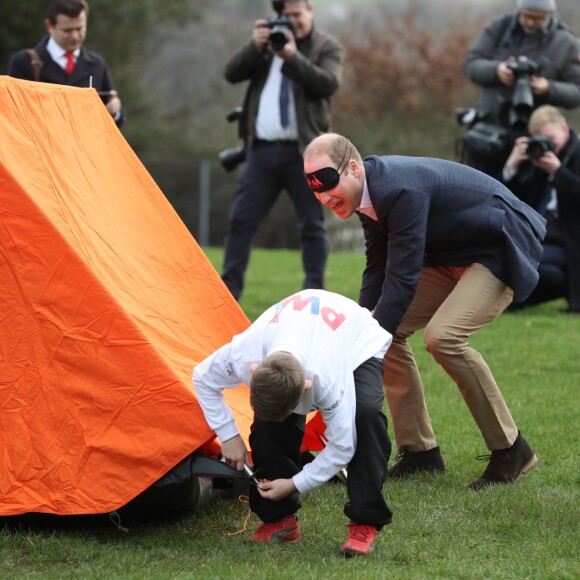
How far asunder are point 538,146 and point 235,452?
5.27 metres

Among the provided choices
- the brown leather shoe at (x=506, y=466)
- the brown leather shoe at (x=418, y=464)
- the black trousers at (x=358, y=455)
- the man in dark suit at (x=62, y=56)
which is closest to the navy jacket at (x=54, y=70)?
the man in dark suit at (x=62, y=56)

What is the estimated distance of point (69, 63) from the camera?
7.52 m

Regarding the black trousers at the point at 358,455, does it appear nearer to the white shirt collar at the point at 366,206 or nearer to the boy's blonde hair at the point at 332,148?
the white shirt collar at the point at 366,206

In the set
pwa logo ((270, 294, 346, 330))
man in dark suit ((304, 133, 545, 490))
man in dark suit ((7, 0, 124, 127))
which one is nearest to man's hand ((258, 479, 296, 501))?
pwa logo ((270, 294, 346, 330))

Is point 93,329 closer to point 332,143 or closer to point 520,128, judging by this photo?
point 332,143

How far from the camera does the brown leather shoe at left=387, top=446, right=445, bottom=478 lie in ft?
17.2

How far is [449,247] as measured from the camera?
4859mm

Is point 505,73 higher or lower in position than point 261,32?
lower

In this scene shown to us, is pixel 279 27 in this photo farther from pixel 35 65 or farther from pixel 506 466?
pixel 506 466

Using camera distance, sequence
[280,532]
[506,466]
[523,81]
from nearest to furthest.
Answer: [280,532] → [506,466] → [523,81]

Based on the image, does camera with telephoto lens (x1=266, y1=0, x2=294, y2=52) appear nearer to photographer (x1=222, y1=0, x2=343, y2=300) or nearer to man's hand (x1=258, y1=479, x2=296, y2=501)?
photographer (x1=222, y1=0, x2=343, y2=300)

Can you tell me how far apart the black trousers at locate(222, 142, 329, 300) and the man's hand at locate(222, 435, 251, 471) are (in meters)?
4.12

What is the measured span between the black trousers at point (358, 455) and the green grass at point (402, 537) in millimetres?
154

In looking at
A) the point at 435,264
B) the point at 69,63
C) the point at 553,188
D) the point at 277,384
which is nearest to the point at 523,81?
the point at 553,188
